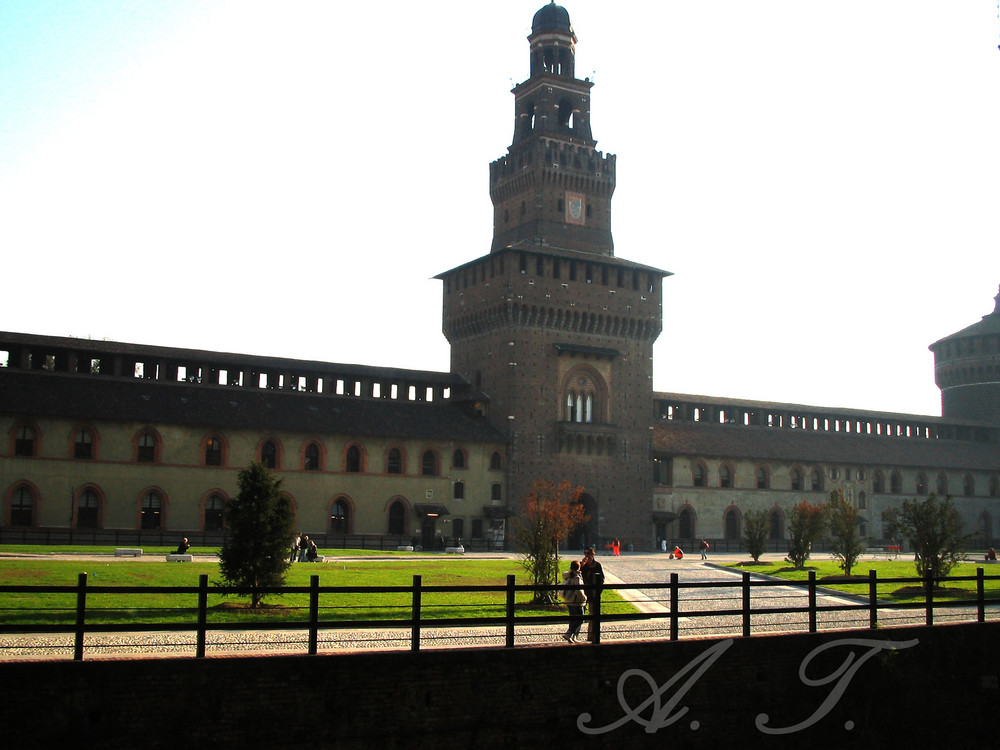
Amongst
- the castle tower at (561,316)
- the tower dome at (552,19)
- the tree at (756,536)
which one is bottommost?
the tree at (756,536)

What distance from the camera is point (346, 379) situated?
65.9 meters

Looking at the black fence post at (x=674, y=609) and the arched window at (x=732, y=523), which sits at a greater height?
the arched window at (x=732, y=523)

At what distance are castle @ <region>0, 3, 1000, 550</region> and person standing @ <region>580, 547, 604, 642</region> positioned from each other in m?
36.8

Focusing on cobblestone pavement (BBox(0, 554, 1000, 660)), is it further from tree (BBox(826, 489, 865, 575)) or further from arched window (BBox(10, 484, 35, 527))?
arched window (BBox(10, 484, 35, 527))

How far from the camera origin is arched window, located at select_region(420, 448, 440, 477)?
6391 cm

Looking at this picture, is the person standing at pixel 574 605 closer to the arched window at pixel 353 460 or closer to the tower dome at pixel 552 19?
the arched window at pixel 353 460

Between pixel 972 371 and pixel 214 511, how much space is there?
68.9 meters

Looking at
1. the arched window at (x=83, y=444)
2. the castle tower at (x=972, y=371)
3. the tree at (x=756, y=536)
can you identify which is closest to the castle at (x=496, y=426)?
the arched window at (x=83, y=444)

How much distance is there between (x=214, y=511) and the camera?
57.6 metres

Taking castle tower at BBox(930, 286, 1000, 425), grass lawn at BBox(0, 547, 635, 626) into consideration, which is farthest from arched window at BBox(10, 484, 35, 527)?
castle tower at BBox(930, 286, 1000, 425)

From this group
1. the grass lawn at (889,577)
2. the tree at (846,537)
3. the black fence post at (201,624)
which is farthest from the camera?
the tree at (846,537)

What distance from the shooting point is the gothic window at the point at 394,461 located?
62731 millimetres

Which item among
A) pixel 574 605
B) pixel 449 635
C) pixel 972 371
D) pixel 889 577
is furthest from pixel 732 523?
pixel 449 635

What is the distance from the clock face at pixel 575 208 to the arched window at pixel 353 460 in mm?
21214
